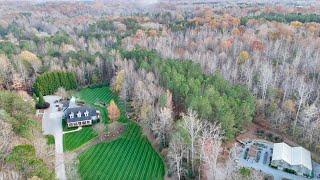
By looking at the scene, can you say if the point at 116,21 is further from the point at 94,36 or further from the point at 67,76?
the point at 67,76

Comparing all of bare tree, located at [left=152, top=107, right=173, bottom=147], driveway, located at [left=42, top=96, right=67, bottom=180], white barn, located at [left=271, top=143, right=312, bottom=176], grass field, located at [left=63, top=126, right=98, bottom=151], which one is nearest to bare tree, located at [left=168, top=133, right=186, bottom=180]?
bare tree, located at [left=152, top=107, right=173, bottom=147]

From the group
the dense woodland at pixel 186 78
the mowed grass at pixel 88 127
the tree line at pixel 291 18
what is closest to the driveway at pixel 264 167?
the dense woodland at pixel 186 78

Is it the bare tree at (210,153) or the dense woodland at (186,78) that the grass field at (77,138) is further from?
the bare tree at (210,153)

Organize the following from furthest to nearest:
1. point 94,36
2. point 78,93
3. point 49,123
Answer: point 94,36 < point 78,93 < point 49,123

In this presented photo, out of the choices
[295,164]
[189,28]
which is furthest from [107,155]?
[189,28]

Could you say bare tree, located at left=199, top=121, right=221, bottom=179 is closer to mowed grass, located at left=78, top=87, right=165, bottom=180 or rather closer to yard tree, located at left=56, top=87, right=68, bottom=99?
mowed grass, located at left=78, top=87, right=165, bottom=180

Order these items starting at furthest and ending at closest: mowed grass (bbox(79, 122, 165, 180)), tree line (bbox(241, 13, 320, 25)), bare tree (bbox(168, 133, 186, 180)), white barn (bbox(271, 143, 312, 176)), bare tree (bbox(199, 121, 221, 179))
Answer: tree line (bbox(241, 13, 320, 25)) < mowed grass (bbox(79, 122, 165, 180)) < white barn (bbox(271, 143, 312, 176)) < bare tree (bbox(168, 133, 186, 180)) < bare tree (bbox(199, 121, 221, 179))

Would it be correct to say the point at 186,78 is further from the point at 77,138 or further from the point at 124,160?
the point at 77,138
